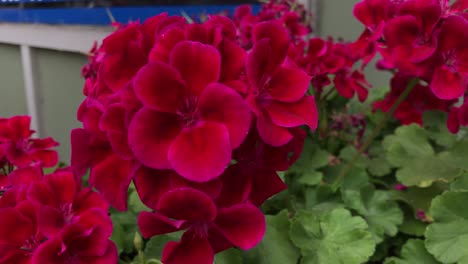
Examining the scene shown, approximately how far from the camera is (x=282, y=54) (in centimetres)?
50

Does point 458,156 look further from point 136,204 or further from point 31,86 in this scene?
point 31,86

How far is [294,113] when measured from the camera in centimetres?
48

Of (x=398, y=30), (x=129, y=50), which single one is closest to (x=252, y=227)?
(x=129, y=50)

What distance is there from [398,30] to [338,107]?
0.53 m

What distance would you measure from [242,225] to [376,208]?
0.52 m

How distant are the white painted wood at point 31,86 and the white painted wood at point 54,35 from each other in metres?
0.05

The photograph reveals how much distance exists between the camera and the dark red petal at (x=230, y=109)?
16.3 inches

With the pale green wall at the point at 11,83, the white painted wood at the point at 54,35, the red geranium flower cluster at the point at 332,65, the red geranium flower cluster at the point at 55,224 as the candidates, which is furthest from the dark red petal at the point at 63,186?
the pale green wall at the point at 11,83

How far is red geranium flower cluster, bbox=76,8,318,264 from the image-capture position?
1.36 ft

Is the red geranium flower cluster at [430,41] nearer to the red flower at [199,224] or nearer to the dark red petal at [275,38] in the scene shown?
the dark red petal at [275,38]

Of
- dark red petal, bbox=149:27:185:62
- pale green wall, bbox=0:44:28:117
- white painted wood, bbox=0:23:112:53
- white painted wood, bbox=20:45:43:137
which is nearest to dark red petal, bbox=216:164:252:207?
dark red petal, bbox=149:27:185:62

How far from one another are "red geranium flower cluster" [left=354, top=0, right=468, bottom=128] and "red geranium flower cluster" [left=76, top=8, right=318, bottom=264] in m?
0.31

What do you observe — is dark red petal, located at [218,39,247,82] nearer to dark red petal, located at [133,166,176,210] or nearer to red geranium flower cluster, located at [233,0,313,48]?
dark red petal, located at [133,166,176,210]

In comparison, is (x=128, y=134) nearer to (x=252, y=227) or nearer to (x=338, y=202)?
(x=252, y=227)
